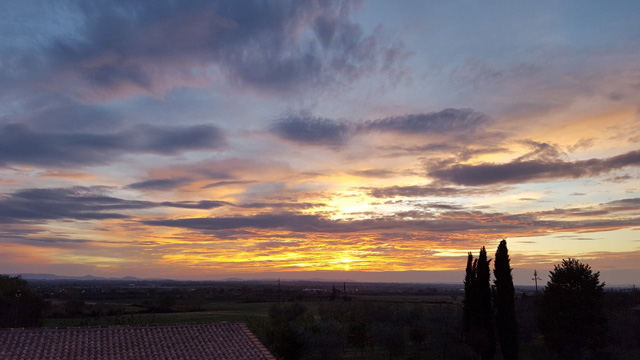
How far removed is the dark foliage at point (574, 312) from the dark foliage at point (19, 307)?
2453 inches

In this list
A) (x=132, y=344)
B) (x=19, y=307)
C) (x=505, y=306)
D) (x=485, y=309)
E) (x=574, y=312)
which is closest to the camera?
(x=132, y=344)

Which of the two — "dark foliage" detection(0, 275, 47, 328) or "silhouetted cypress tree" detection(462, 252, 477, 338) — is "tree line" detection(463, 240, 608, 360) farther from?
"dark foliage" detection(0, 275, 47, 328)

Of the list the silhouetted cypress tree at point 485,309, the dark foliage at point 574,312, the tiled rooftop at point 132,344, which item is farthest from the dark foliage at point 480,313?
the tiled rooftop at point 132,344

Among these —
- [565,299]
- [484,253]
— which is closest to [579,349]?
[565,299]

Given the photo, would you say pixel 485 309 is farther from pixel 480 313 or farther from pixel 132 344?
pixel 132 344

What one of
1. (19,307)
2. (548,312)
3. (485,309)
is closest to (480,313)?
(485,309)

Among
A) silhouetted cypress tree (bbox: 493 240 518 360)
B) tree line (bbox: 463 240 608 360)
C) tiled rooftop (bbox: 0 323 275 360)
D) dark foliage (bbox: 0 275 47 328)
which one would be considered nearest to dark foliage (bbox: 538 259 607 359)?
tree line (bbox: 463 240 608 360)

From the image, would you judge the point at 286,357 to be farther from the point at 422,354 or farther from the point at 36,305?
the point at 36,305

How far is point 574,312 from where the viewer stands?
1594 inches

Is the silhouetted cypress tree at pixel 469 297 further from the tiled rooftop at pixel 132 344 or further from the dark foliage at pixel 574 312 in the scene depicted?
the tiled rooftop at pixel 132 344

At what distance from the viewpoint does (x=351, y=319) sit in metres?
53.6

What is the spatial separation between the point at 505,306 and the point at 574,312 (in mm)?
5795

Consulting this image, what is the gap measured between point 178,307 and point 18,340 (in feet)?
285

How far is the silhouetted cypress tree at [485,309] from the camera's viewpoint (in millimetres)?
43906
